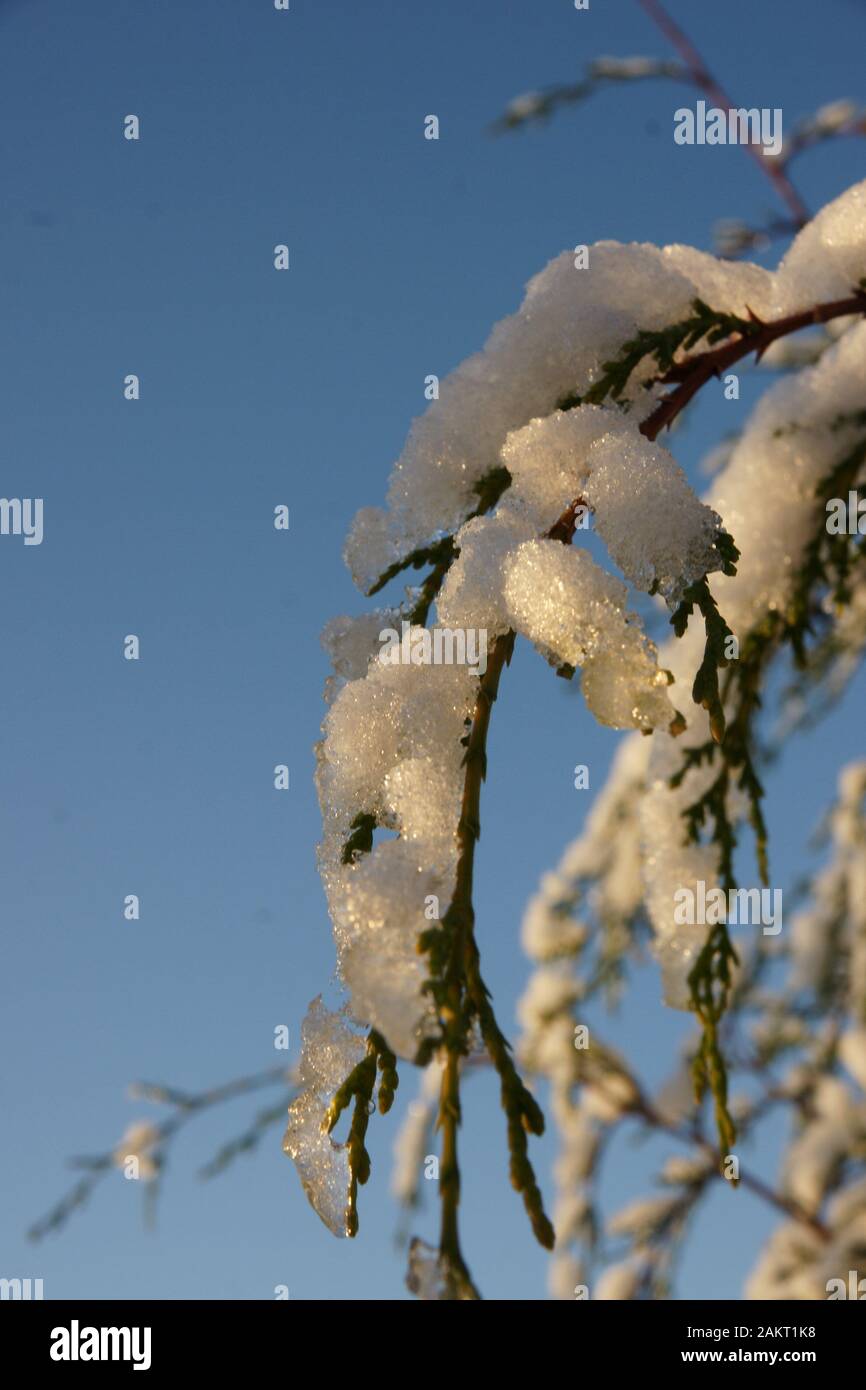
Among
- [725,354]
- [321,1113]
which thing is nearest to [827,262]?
[725,354]

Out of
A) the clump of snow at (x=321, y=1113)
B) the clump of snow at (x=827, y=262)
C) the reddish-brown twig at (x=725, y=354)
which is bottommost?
the clump of snow at (x=321, y=1113)

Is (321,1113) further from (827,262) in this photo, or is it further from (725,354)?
(827,262)

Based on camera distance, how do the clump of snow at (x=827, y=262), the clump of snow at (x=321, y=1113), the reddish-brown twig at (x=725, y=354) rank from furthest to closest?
the clump of snow at (x=827, y=262) < the reddish-brown twig at (x=725, y=354) < the clump of snow at (x=321, y=1113)

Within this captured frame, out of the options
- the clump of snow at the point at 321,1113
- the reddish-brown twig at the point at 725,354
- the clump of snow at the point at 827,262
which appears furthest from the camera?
the clump of snow at the point at 827,262

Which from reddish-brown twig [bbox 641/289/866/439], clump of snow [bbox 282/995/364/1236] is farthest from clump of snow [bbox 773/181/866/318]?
clump of snow [bbox 282/995/364/1236]

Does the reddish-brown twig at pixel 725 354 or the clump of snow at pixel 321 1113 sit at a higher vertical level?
the reddish-brown twig at pixel 725 354

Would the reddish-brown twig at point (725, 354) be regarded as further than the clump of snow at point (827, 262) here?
No

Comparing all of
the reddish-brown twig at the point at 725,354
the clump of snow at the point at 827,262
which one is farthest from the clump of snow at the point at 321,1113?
the clump of snow at the point at 827,262

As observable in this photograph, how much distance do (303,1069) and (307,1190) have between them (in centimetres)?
10

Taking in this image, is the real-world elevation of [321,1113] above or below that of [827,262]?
below

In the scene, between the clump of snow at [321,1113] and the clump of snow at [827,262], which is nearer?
the clump of snow at [321,1113]

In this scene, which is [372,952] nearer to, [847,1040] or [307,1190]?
[307,1190]

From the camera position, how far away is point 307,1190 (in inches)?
34.5

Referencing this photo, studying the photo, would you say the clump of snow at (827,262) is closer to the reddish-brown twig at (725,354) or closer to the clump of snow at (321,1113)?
the reddish-brown twig at (725,354)
